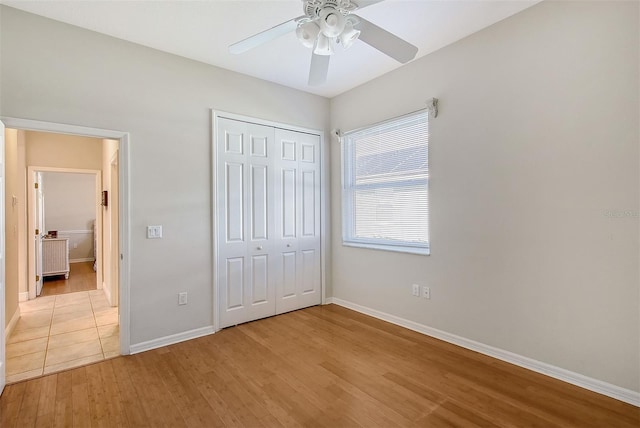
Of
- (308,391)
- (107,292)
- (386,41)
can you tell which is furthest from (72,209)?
(386,41)

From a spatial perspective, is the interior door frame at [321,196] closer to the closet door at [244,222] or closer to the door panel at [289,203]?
the closet door at [244,222]

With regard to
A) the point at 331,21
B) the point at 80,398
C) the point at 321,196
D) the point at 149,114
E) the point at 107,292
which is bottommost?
the point at 80,398

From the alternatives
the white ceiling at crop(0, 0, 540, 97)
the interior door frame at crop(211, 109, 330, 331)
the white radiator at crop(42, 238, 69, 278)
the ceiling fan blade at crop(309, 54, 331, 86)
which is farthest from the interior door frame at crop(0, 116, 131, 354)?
the white radiator at crop(42, 238, 69, 278)

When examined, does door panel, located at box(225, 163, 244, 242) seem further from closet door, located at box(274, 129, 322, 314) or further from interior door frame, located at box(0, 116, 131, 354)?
interior door frame, located at box(0, 116, 131, 354)

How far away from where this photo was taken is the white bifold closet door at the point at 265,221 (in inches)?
136

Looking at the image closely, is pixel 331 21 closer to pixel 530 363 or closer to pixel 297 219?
pixel 297 219

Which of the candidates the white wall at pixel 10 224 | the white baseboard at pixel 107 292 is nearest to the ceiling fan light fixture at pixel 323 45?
the white wall at pixel 10 224

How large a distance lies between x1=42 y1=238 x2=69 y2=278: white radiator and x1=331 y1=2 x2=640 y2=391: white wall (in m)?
6.57

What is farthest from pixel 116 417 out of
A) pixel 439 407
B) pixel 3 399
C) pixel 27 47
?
pixel 27 47

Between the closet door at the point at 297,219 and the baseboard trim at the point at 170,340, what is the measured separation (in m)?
0.90

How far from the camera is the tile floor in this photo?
2.68m

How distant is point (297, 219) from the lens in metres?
4.05

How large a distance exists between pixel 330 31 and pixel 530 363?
2803mm

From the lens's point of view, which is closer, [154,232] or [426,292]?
[154,232]
